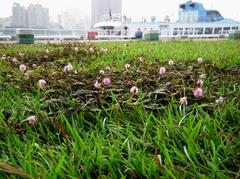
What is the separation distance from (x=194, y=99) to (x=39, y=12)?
69.0 meters

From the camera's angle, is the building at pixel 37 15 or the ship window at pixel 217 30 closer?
the ship window at pixel 217 30

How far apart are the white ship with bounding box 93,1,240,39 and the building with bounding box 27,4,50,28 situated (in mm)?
36336

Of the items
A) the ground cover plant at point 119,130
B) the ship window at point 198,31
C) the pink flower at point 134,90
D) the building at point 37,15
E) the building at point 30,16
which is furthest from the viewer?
the building at point 37,15

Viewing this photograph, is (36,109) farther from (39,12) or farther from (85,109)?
(39,12)

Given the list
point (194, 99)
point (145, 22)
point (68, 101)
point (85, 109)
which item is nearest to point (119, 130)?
point (85, 109)

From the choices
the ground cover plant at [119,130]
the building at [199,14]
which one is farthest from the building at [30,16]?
the ground cover plant at [119,130]

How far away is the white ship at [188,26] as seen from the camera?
27875 millimetres

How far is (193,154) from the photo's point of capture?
874 millimetres

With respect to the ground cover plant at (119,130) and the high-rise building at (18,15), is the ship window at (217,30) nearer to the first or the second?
the ground cover plant at (119,130)

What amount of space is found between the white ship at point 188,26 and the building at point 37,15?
36.3 meters

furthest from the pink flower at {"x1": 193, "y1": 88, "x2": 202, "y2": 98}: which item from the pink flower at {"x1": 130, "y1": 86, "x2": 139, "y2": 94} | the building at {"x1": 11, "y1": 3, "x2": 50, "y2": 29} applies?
the building at {"x1": 11, "y1": 3, "x2": 50, "y2": 29}

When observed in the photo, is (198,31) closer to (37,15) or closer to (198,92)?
(198,92)

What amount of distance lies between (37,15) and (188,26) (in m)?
46.7

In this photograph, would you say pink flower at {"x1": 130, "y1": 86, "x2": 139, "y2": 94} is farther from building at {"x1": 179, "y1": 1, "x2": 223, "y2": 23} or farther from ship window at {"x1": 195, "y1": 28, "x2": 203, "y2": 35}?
building at {"x1": 179, "y1": 1, "x2": 223, "y2": 23}
